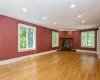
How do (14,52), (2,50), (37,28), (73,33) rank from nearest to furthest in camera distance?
(2,50), (14,52), (37,28), (73,33)

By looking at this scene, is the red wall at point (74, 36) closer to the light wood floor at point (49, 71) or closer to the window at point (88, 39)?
the window at point (88, 39)

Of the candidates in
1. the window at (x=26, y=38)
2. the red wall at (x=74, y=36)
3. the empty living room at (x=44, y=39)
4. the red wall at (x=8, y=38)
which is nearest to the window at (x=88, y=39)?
the empty living room at (x=44, y=39)

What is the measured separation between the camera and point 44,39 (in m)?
8.84

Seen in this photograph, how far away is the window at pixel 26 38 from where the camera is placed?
617cm

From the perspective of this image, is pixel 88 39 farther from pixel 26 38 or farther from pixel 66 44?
pixel 26 38

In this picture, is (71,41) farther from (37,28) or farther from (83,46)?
(37,28)

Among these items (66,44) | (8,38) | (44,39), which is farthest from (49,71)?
(66,44)

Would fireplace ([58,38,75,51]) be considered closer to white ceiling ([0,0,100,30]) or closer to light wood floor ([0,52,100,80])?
light wood floor ([0,52,100,80])

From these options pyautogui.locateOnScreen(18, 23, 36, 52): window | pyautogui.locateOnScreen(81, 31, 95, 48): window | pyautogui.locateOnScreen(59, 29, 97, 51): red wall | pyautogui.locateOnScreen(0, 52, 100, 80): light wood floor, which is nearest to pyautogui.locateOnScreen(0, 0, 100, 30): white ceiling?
pyautogui.locateOnScreen(18, 23, 36, 52): window

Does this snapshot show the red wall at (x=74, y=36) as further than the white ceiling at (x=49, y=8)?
Yes

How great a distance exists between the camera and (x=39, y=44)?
809 centimetres

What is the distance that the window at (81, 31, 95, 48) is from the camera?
10281 millimetres

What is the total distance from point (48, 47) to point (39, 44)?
1.72 m

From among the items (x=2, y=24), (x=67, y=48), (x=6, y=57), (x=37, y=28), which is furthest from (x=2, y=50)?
(x=67, y=48)
